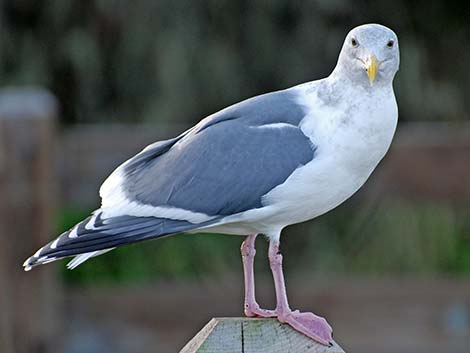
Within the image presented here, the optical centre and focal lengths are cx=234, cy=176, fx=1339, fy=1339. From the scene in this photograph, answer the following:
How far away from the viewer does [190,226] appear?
11.4 ft

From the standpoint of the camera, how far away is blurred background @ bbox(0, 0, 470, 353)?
6141 millimetres

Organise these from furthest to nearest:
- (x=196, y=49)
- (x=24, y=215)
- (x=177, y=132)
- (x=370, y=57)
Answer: (x=196, y=49), (x=177, y=132), (x=24, y=215), (x=370, y=57)

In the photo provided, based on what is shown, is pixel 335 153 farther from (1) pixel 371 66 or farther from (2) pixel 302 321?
(2) pixel 302 321

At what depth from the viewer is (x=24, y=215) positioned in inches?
237

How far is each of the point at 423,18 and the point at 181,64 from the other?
5.62ft

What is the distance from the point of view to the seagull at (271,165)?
3.48 m

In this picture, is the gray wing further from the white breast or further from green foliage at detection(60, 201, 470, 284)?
green foliage at detection(60, 201, 470, 284)

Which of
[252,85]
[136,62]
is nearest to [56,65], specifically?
[136,62]

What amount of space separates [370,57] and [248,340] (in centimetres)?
86

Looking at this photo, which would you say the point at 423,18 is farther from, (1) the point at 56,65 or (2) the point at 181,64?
(1) the point at 56,65

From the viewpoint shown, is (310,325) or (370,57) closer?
(310,325)

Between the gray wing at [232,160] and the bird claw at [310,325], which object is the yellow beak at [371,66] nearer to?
the gray wing at [232,160]

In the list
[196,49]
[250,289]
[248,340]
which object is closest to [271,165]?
[250,289]

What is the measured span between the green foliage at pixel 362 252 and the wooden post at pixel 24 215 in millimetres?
1355
